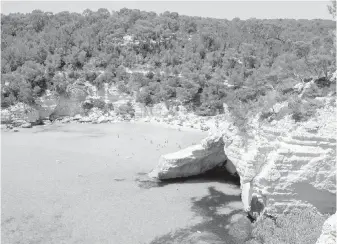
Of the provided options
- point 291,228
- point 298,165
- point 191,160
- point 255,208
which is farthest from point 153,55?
point 291,228

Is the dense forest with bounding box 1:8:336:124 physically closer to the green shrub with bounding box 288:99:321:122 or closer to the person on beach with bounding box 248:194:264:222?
the green shrub with bounding box 288:99:321:122

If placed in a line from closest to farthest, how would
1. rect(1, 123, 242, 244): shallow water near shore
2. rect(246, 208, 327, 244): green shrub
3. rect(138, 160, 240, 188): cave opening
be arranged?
rect(246, 208, 327, 244): green shrub, rect(1, 123, 242, 244): shallow water near shore, rect(138, 160, 240, 188): cave opening

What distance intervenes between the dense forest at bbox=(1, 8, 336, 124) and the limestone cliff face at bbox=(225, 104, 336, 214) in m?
23.5

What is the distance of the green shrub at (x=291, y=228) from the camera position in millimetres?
12458

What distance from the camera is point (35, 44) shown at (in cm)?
6153

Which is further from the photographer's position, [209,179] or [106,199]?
[209,179]

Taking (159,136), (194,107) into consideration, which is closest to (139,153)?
(159,136)

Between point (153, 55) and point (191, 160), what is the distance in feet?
143

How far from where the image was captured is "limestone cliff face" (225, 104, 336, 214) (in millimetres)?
13688

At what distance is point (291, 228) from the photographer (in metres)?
13.3

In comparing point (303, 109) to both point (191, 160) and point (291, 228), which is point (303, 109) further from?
point (191, 160)

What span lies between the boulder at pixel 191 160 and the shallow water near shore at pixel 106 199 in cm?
68

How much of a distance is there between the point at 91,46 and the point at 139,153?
39481mm

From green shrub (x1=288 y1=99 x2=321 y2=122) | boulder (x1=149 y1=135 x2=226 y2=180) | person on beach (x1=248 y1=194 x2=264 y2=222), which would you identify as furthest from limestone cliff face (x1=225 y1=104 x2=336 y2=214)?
boulder (x1=149 y1=135 x2=226 y2=180)
